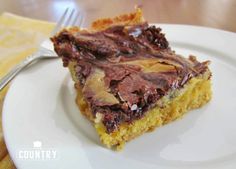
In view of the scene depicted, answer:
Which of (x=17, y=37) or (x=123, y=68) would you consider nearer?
(x=123, y=68)

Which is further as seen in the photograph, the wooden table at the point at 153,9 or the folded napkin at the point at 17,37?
the wooden table at the point at 153,9

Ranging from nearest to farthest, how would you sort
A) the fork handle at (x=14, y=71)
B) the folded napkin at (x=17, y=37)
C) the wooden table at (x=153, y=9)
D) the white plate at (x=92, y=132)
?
the white plate at (x=92, y=132), the fork handle at (x=14, y=71), the folded napkin at (x=17, y=37), the wooden table at (x=153, y=9)


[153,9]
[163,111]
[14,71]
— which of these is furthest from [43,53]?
[153,9]

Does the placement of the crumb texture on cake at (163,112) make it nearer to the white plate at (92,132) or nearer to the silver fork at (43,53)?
the white plate at (92,132)

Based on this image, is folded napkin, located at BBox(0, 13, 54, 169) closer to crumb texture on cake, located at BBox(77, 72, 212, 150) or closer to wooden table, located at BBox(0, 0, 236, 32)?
wooden table, located at BBox(0, 0, 236, 32)

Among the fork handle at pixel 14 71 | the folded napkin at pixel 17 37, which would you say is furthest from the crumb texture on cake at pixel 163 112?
the folded napkin at pixel 17 37

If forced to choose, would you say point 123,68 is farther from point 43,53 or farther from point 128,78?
point 43,53

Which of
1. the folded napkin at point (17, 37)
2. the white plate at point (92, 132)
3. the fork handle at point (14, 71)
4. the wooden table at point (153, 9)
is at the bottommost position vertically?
the white plate at point (92, 132)
